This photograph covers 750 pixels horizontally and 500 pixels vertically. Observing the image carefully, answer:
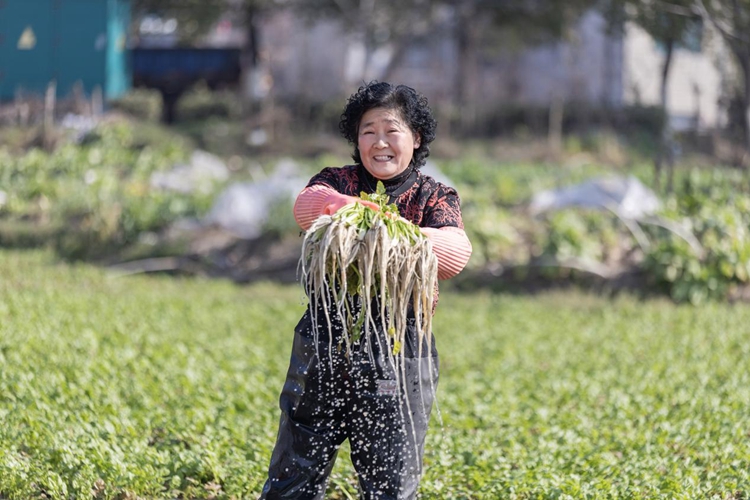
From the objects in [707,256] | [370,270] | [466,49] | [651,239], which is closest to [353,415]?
[370,270]

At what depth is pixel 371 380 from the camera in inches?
145

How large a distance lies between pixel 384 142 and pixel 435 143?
755 inches

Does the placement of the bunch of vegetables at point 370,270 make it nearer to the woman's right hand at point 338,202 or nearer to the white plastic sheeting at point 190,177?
the woman's right hand at point 338,202

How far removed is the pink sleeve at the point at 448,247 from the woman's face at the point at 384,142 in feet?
0.94

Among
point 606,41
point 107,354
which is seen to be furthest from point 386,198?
point 606,41

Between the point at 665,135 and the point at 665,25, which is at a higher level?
the point at 665,25

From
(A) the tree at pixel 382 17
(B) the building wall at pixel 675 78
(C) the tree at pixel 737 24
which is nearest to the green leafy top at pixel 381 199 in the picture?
(C) the tree at pixel 737 24

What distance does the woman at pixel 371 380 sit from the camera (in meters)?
3.69

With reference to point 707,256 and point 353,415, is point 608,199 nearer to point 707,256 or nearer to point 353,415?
point 707,256

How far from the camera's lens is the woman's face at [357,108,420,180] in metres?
3.78

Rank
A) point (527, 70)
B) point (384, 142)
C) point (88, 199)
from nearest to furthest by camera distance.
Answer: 1. point (384, 142)
2. point (88, 199)
3. point (527, 70)

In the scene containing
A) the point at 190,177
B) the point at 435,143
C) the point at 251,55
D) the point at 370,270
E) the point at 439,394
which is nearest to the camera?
the point at 370,270

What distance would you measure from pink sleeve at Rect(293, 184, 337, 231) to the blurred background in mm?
7844

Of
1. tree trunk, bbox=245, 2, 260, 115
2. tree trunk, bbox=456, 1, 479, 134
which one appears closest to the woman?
tree trunk, bbox=456, 1, 479, 134
